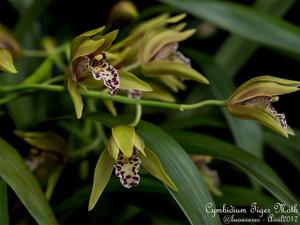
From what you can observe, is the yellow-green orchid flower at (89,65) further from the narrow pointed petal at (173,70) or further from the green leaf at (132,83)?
the narrow pointed petal at (173,70)

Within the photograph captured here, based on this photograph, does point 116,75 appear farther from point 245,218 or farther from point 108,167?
point 245,218

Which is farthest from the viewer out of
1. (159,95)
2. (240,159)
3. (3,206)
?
(159,95)

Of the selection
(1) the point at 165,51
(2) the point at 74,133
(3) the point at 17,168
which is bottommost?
(2) the point at 74,133

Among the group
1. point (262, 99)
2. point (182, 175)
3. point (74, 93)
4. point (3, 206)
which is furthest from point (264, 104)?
point (3, 206)

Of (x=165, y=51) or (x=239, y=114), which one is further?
(x=165, y=51)

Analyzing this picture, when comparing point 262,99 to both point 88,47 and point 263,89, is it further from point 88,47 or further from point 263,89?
point 88,47

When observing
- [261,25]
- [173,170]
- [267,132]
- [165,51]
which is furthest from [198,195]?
[267,132]
